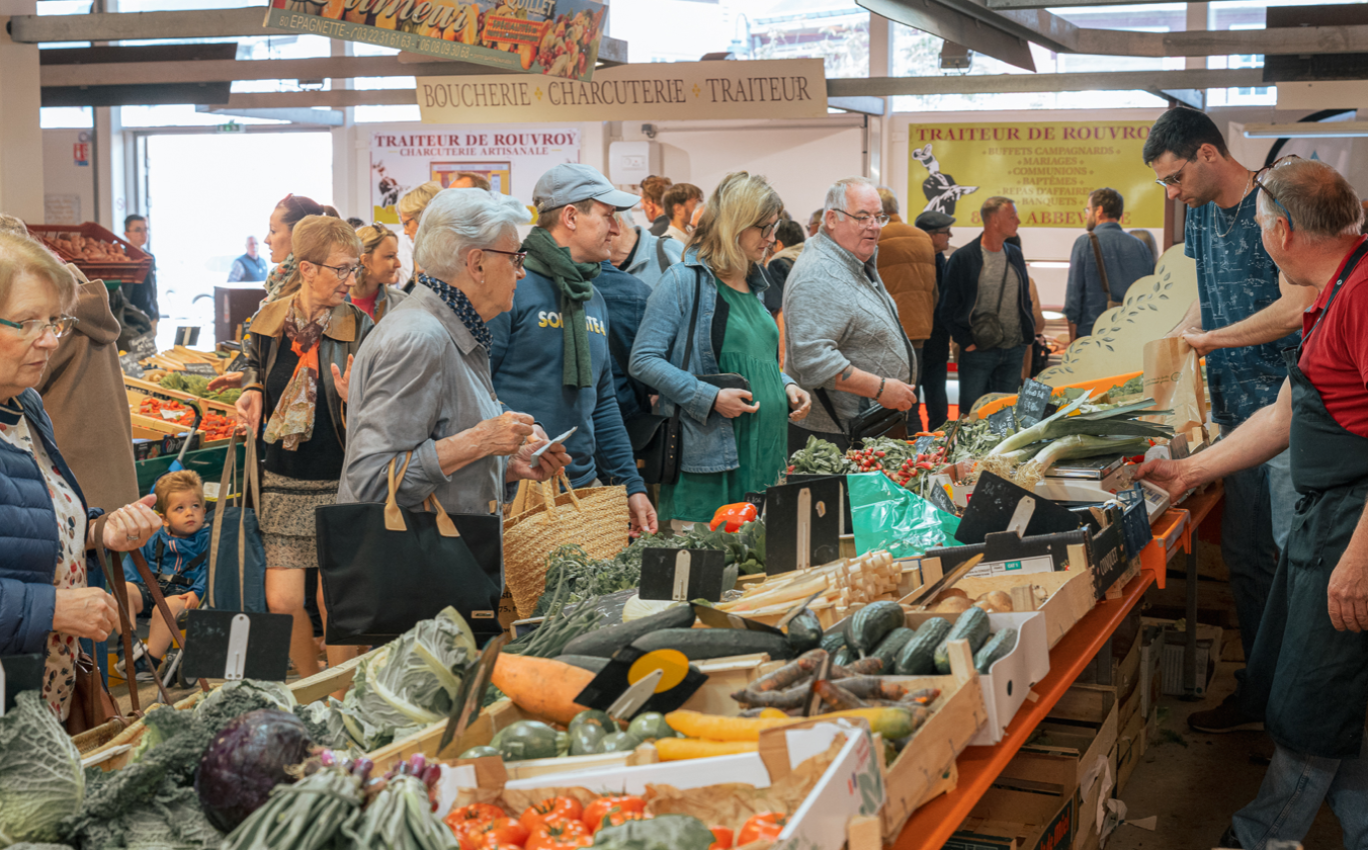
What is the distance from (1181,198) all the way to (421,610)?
2864 mm

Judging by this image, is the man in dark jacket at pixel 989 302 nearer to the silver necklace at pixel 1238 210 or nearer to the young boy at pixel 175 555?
the silver necklace at pixel 1238 210

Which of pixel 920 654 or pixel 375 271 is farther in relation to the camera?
pixel 375 271

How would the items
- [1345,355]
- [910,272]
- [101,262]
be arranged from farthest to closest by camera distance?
[910,272] < [101,262] < [1345,355]

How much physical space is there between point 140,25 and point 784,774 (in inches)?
252

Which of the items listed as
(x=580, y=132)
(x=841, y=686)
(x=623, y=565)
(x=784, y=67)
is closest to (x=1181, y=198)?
(x=623, y=565)

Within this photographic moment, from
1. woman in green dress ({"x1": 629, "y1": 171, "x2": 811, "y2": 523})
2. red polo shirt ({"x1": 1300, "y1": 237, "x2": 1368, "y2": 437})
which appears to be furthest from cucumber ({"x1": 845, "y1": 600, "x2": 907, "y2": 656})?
woman in green dress ({"x1": 629, "y1": 171, "x2": 811, "y2": 523})

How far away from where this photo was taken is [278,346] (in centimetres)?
378

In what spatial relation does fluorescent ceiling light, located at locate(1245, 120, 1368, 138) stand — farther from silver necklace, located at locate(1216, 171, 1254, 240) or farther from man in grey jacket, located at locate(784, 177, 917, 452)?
man in grey jacket, located at locate(784, 177, 917, 452)

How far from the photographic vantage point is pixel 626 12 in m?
13.8

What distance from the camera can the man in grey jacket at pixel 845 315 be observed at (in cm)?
429

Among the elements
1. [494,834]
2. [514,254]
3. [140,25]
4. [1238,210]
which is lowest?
[494,834]

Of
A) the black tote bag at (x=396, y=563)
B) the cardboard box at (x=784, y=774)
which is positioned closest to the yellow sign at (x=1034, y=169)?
the black tote bag at (x=396, y=563)

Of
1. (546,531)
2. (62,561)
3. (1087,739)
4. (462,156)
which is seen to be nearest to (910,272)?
(1087,739)

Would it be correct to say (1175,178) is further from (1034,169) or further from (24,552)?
(1034,169)
